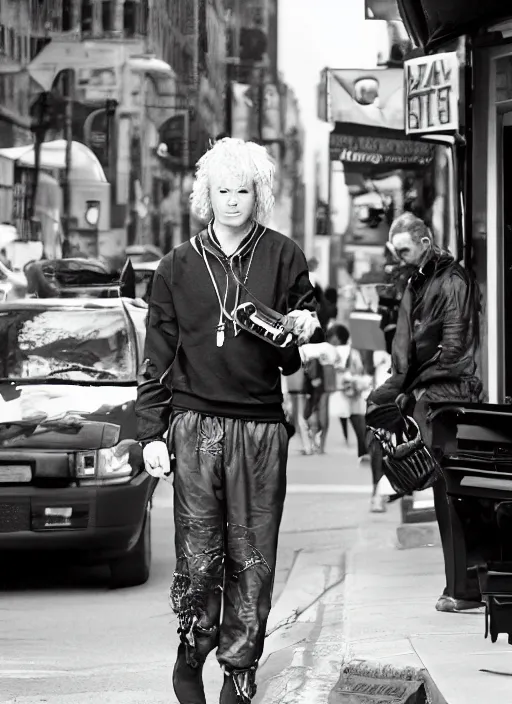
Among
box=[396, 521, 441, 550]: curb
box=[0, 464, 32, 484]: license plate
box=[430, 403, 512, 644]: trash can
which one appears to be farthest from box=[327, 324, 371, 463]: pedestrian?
box=[430, 403, 512, 644]: trash can

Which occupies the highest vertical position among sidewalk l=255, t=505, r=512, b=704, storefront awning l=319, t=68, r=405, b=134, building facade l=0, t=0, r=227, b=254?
building facade l=0, t=0, r=227, b=254

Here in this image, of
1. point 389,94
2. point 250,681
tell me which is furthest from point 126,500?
point 389,94

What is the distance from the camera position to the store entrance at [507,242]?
10.1 m

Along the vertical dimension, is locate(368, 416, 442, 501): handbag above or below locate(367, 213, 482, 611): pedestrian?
below

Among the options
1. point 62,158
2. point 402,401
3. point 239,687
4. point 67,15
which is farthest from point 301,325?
point 67,15

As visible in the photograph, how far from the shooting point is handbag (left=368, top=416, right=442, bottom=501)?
7.84m

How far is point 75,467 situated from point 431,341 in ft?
7.15

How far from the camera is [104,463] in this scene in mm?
9055

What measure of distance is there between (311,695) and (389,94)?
13.7 metres

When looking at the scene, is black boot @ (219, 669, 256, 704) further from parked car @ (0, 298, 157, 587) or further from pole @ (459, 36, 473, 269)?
pole @ (459, 36, 473, 269)

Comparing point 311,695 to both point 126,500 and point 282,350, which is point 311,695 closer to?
point 282,350

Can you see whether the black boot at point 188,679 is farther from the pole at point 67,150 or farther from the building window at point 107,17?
the building window at point 107,17

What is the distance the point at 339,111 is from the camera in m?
19.4

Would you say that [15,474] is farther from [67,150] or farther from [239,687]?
[67,150]
